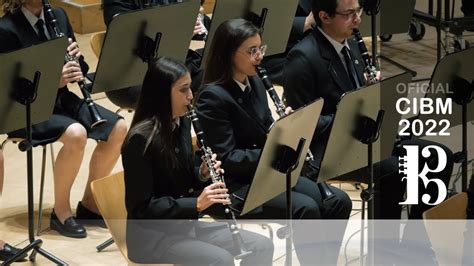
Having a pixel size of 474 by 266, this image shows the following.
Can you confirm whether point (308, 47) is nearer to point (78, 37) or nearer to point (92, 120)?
point (92, 120)

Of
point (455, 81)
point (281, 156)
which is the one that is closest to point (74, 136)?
point (281, 156)

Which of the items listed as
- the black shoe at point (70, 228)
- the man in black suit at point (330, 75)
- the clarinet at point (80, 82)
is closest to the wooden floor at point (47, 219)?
the black shoe at point (70, 228)

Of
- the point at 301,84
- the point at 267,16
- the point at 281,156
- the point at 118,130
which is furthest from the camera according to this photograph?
the point at 267,16

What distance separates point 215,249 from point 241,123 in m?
0.65

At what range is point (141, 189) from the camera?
3.45m

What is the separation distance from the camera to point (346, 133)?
3641 millimetres

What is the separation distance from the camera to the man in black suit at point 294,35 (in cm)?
524

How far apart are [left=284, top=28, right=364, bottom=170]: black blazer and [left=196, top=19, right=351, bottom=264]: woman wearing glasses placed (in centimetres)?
18

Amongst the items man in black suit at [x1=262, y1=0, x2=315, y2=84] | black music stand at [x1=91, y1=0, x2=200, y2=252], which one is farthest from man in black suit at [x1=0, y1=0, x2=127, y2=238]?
man in black suit at [x1=262, y1=0, x2=315, y2=84]

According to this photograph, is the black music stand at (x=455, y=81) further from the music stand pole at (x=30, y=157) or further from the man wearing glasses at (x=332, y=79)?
the music stand pole at (x=30, y=157)

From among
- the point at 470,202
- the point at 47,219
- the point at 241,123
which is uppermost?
the point at 241,123

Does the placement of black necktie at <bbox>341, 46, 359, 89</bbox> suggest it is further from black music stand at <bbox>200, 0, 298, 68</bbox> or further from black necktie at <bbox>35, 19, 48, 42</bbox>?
black necktie at <bbox>35, 19, 48, 42</bbox>

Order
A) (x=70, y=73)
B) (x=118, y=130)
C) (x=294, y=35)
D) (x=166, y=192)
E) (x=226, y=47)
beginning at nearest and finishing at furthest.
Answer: (x=166, y=192)
(x=226, y=47)
(x=70, y=73)
(x=118, y=130)
(x=294, y=35)

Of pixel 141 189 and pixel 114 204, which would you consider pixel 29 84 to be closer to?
pixel 114 204
